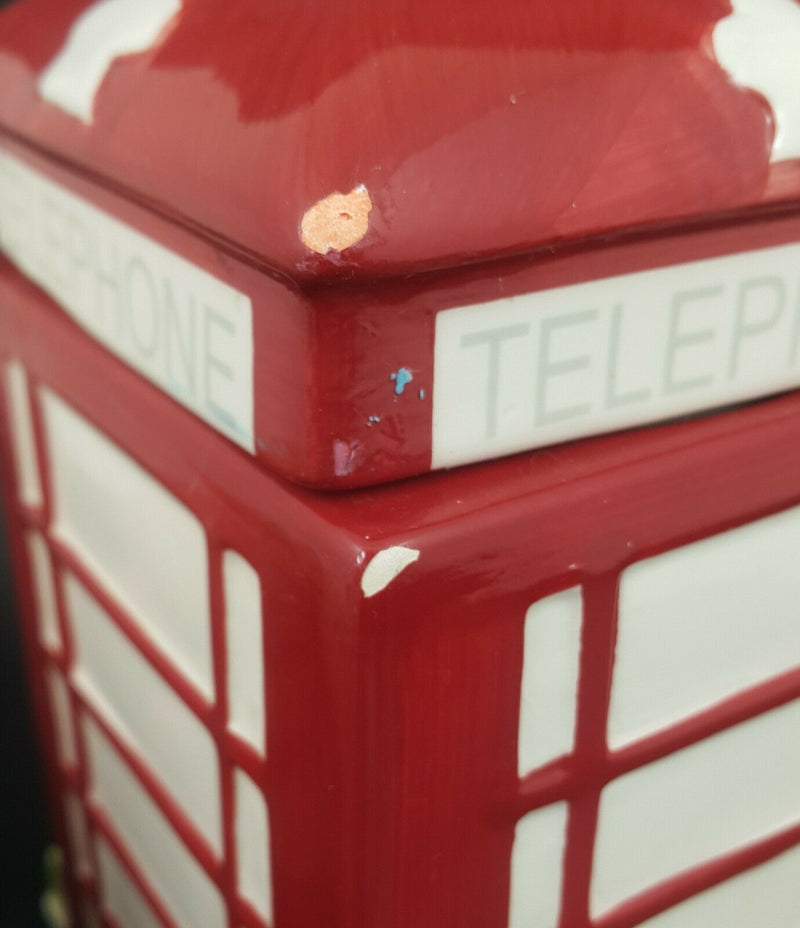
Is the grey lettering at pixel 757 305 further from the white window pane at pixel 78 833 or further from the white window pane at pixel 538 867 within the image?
the white window pane at pixel 78 833

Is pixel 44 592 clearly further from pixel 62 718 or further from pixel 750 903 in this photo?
pixel 750 903

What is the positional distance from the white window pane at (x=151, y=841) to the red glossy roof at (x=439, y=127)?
0.35 m

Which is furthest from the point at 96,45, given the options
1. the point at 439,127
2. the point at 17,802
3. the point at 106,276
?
the point at 17,802

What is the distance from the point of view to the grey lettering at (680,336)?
15.4 inches

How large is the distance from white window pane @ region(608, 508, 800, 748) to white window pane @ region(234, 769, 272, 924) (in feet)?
0.50

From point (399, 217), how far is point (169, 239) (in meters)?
0.12

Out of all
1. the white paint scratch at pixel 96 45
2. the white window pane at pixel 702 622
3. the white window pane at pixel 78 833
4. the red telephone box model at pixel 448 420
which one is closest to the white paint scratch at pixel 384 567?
the red telephone box model at pixel 448 420

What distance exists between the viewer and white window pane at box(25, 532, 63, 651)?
2.19ft

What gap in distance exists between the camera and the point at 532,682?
1.35ft

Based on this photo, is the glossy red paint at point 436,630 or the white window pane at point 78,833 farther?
the white window pane at point 78,833

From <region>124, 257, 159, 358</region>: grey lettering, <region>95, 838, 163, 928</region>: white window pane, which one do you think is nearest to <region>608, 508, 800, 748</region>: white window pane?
<region>124, 257, 159, 358</region>: grey lettering

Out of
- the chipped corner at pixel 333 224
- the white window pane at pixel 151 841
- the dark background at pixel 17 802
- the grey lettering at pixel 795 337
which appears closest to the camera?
the chipped corner at pixel 333 224

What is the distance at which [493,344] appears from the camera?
14.1 inches

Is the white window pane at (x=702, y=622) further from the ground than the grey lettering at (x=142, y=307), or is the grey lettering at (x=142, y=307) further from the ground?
the grey lettering at (x=142, y=307)
